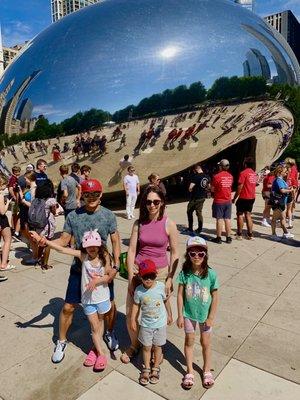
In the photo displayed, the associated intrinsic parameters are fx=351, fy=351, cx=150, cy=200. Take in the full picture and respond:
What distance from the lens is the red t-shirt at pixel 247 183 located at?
6883 mm

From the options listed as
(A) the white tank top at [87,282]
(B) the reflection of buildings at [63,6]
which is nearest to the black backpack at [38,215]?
(A) the white tank top at [87,282]

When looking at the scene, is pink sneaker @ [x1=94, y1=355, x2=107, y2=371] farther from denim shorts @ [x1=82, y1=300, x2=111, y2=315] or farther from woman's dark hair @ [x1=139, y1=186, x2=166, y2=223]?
woman's dark hair @ [x1=139, y1=186, x2=166, y2=223]

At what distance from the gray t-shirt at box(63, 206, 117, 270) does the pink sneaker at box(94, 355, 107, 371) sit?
80 cm

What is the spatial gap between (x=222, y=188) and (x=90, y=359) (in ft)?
14.2

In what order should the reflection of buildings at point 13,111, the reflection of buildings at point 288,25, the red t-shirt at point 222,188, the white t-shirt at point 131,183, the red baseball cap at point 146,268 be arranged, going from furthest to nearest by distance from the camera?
the reflection of buildings at point 288,25, the white t-shirt at point 131,183, the reflection of buildings at point 13,111, the red t-shirt at point 222,188, the red baseball cap at point 146,268

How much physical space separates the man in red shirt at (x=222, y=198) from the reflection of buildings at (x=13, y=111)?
497cm

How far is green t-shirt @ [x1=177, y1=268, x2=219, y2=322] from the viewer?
8.76 ft

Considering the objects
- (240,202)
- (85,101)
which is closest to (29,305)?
(240,202)

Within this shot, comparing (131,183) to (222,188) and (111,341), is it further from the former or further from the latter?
(111,341)

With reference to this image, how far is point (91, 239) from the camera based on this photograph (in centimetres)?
279

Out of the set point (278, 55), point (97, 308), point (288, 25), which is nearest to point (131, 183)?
point (278, 55)

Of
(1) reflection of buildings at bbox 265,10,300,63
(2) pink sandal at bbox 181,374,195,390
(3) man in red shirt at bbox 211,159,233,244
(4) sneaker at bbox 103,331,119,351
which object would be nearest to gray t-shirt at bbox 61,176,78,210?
(3) man in red shirt at bbox 211,159,233,244

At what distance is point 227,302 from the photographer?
4.17m

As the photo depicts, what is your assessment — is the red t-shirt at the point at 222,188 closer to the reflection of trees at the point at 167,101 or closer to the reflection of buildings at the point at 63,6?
the reflection of trees at the point at 167,101
